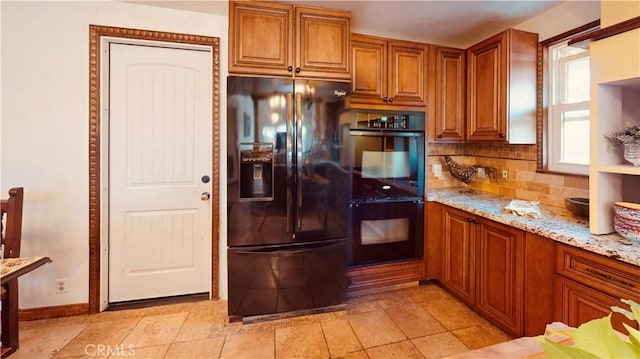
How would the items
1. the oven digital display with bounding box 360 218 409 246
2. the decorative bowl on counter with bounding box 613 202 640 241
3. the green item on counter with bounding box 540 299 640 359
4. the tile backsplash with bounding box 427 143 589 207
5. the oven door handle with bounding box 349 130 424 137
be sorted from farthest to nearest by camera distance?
the oven digital display with bounding box 360 218 409 246, the oven door handle with bounding box 349 130 424 137, the tile backsplash with bounding box 427 143 589 207, the decorative bowl on counter with bounding box 613 202 640 241, the green item on counter with bounding box 540 299 640 359

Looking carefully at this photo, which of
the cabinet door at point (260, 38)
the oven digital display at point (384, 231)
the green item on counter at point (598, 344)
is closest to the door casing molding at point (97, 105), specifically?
the cabinet door at point (260, 38)

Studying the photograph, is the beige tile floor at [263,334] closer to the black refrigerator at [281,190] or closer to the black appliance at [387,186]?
the black refrigerator at [281,190]

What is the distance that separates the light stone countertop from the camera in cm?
132

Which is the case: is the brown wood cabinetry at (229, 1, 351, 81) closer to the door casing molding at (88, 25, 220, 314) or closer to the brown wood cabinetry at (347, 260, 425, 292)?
the door casing molding at (88, 25, 220, 314)

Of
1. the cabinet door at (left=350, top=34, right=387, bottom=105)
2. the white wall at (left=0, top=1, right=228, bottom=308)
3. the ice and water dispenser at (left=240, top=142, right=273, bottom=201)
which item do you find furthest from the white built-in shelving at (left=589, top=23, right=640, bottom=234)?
the white wall at (left=0, top=1, right=228, bottom=308)

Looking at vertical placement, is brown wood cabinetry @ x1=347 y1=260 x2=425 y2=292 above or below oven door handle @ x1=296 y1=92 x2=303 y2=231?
below

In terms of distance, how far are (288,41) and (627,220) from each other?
227cm

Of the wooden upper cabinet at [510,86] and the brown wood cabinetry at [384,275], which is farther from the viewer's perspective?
the brown wood cabinetry at [384,275]

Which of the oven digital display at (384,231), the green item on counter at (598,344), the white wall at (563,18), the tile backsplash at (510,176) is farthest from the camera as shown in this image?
the oven digital display at (384,231)

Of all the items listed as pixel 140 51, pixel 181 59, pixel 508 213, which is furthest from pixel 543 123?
pixel 140 51

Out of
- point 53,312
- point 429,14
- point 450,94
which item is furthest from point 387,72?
point 53,312

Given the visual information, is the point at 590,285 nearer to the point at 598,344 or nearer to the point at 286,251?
the point at 598,344

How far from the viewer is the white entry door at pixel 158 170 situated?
2279mm

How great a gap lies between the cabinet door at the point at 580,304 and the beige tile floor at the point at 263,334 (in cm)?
55
